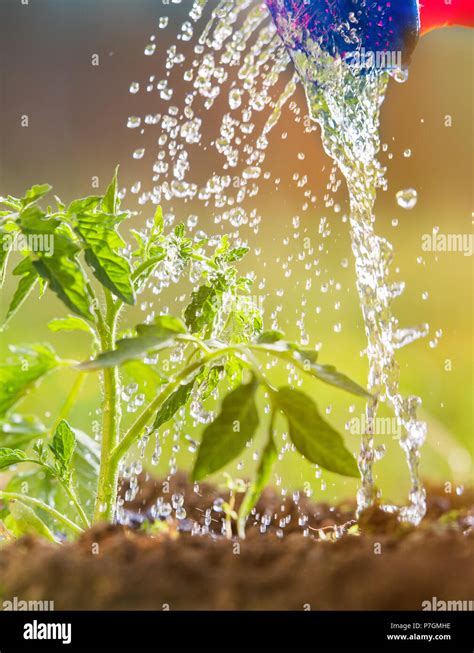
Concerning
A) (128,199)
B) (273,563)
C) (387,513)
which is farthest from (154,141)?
(273,563)

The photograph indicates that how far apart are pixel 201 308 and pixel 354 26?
0.41 meters

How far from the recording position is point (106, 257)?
73 cm

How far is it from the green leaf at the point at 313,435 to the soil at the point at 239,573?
0.06 m

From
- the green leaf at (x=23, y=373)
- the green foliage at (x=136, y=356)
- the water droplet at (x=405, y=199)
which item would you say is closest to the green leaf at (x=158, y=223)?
the green foliage at (x=136, y=356)

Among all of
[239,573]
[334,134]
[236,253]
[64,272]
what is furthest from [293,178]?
[239,573]

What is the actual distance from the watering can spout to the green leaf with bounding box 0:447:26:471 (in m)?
0.61

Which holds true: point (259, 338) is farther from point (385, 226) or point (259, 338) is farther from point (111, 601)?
point (385, 226)

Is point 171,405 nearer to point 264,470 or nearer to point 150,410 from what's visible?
point 150,410

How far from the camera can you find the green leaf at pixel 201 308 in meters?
0.85

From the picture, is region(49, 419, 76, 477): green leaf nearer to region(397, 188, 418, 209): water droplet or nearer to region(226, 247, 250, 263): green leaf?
region(226, 247, 250, 263): green leaf

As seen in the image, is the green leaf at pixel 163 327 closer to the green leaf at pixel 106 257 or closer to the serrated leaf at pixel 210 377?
the green leaf at pixel 106 257

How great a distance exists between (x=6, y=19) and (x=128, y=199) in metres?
1.00

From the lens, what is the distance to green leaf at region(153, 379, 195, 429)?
0.76 metres

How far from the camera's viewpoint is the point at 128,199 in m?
2.94
